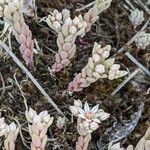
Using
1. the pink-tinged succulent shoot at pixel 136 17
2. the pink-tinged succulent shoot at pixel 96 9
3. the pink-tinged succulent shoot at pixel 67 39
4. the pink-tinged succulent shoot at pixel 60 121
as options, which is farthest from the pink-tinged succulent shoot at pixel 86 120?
the pink-tinged succulent shoot at pixel 136 17

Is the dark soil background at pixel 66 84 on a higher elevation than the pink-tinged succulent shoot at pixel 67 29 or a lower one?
lower

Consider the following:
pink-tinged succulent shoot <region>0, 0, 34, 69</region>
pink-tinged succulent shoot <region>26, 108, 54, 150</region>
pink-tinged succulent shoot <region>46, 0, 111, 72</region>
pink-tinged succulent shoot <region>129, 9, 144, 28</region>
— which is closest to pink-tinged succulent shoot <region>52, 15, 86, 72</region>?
pink-tinged succulent shoot <region>46, 0, 111, 72</region>

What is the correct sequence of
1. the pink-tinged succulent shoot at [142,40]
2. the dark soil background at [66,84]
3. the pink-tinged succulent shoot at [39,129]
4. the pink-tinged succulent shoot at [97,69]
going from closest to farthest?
the pink-tinged succulent shoot at [39,129] < the pink-tinged succulent shoot at [97,69] < the dark soil background at [66,84] < the pink-tinged succulent shoot at [142,40]

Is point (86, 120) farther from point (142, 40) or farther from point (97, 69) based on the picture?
point (142, 40)

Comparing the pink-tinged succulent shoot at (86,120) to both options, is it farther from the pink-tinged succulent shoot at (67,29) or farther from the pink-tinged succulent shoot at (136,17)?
the pink-tinged succulent shoot at (136,17)

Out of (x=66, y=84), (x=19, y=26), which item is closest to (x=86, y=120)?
(x=66, y=84)

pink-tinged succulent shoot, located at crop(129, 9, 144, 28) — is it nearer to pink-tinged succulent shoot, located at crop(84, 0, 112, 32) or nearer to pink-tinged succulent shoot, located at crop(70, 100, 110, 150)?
pink-tinged succulent shoot, located at crop(84, 0, 112, 32)

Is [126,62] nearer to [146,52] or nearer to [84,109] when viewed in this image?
[146,52]
